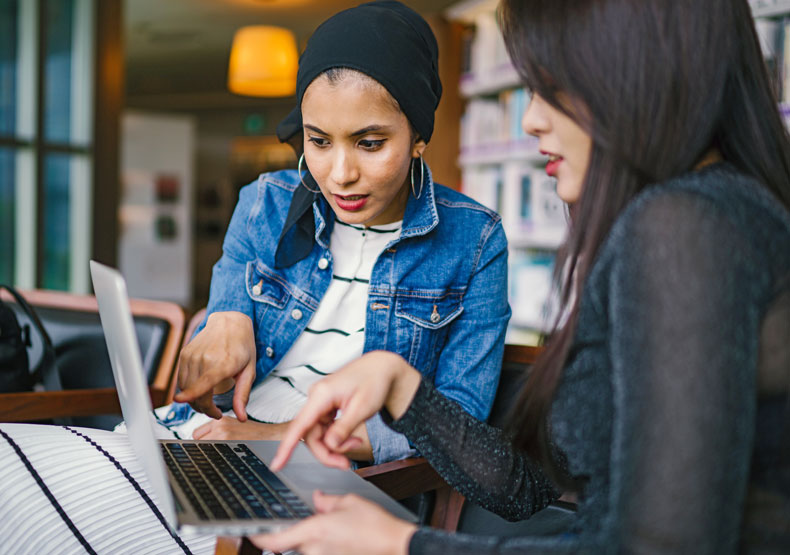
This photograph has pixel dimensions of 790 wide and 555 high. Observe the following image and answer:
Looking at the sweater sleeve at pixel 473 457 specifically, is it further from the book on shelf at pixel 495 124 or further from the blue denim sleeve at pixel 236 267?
the book on shelf at pixel 495 124

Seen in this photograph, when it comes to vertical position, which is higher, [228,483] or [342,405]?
[342,405]

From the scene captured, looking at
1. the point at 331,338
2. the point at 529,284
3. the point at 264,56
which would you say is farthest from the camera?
the point at 264,56

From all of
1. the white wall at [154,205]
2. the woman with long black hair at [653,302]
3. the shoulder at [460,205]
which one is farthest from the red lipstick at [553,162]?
the white wall at [154,205]

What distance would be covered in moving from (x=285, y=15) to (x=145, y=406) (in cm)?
645

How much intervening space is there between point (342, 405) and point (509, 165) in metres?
2.96

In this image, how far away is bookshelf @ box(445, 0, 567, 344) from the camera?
11.1 feet

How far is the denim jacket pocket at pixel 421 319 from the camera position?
127 cm

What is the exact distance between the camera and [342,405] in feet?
2.45

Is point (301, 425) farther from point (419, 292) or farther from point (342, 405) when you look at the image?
point (419, 292)

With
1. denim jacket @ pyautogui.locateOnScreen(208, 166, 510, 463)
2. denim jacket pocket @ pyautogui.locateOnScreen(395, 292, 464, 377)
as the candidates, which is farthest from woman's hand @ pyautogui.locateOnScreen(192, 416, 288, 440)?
denim jacket pocket @ pyautogui.locateOnScreen(395, 292, 464, 377)

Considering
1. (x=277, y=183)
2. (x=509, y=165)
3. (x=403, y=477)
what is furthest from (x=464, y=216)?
(x=509, y=165)

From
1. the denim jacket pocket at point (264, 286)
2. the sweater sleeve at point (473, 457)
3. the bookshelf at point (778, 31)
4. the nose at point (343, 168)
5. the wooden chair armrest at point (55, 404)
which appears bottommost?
the wooden chair armrest at point (55, 404)

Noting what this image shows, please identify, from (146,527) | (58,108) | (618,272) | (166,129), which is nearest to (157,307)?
(146,527)

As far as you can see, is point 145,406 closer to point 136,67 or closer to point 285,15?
point 285,15
